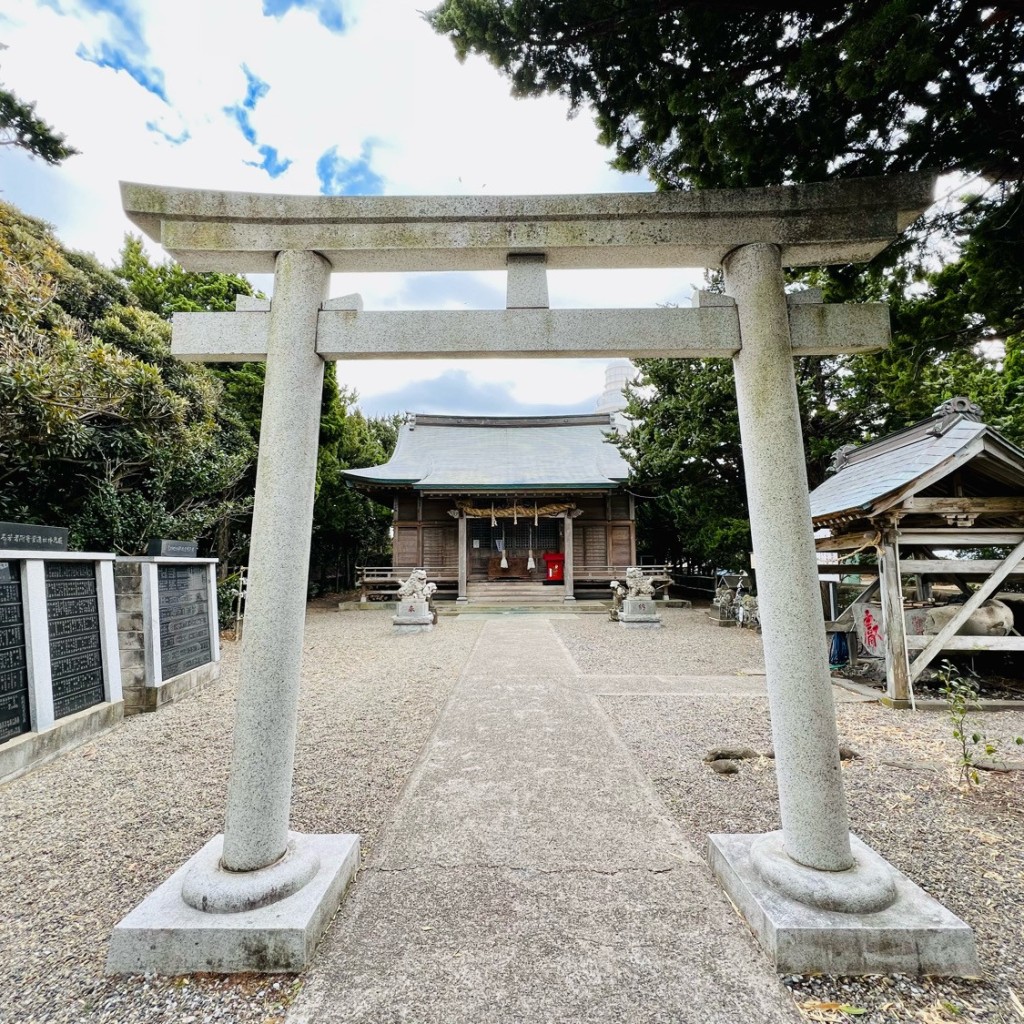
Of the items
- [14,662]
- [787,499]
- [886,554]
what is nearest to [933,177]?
[787,499]

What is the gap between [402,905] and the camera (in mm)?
2365

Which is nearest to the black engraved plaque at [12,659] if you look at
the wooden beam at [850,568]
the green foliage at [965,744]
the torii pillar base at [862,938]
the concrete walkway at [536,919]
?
the concrete walkway at [536,919]

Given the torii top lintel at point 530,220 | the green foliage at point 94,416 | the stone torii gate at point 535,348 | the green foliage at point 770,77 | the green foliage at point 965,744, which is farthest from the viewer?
the green foliage at point 94,416

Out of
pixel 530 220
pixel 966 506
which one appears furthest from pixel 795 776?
pixel 966 506

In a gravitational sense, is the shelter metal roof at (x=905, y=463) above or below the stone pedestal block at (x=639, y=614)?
above

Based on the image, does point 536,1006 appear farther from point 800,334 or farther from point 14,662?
point 14,662

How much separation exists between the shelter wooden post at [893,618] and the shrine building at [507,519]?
1022 cm

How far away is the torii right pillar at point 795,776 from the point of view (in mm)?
1960

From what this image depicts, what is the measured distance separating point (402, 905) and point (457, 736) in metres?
2.38

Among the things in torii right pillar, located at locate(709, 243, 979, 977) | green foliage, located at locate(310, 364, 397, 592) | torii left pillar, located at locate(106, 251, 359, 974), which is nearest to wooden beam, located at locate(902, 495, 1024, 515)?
torii right pillar, located at locate(709, 243, 979, 977)

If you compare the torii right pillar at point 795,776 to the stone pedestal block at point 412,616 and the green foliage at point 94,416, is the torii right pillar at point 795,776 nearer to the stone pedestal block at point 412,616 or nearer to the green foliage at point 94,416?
the green foliage at point 94,416

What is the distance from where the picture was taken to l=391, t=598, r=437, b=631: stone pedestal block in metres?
11.8

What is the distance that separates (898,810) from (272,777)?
3800 mm

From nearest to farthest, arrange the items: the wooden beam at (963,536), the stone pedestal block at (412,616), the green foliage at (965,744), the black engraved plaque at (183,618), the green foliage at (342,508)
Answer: the green foliage at (965,744)
the wooden beam at (963,536)
the black engraved plaque at (183,618)
the stone pedestal block at (412,616)
the green foliage at (342,508)
